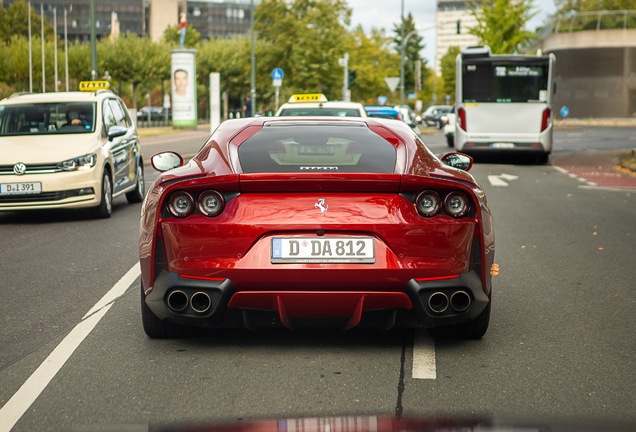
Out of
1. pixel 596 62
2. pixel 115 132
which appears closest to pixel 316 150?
pixel 115 132

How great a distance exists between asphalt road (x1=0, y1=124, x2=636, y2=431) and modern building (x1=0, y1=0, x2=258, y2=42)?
116 m

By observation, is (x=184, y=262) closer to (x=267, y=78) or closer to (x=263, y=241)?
(x=263, y=241)

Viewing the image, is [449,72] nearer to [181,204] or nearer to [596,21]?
[596,21]

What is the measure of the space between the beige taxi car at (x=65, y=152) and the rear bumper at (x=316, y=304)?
6453mm

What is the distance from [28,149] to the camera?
10.6m

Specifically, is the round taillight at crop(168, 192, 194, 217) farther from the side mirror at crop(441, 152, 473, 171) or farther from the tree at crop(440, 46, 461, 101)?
the tree at crop(440, 46, 461, 101)

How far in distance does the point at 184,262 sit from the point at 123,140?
831 centimetres

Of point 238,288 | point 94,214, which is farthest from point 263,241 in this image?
point 94,214

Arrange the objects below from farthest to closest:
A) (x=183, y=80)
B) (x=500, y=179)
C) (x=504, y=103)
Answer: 1. (x=183, y=80)
2. (x=504, y=103)
3. (x=500, y=179)

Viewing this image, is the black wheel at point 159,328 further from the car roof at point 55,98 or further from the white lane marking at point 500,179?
the white lane marking at point 500,179

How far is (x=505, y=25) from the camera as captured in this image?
45.6 metres

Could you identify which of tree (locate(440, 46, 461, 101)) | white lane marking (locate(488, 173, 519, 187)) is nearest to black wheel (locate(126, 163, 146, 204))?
white lane marking (locate(488, 173, 519, 187))

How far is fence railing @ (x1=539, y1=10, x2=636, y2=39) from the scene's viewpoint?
63.3 meters

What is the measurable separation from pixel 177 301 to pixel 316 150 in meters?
1.23
